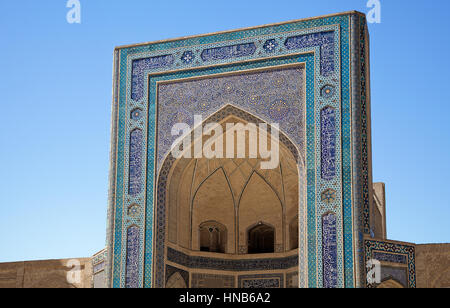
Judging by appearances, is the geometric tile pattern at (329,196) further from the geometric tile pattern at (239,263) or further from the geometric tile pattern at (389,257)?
the geometric tile pattern at (239,263)

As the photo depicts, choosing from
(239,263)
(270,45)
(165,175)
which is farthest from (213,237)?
(270,45)

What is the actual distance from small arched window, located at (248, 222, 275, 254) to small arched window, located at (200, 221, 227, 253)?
45 centimetres

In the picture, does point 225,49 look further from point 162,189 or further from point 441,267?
point 441,267

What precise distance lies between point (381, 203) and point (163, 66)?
210 inches

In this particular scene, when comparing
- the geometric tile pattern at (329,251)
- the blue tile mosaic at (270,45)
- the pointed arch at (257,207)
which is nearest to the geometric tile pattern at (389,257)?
the geometric tile pattern at (329,251)

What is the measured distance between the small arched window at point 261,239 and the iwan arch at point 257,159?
0.16 m

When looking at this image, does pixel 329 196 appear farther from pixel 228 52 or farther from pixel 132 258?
pixel 132 258

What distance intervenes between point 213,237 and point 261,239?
32.6 inches

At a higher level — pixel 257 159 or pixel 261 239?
pixel 257 159

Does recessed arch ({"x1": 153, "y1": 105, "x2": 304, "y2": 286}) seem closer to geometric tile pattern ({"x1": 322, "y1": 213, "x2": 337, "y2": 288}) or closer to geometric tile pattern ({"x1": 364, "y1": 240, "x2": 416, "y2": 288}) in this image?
geometric tile pattern ({"x1": 322, "y1": 213, "x2": 337, "y2": 288})

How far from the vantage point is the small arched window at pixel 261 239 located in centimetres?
1474

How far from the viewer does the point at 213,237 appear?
48.4 feet

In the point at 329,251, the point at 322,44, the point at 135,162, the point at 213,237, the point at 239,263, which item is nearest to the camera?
the point at 329,251

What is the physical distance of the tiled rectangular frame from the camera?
11.8 metres
